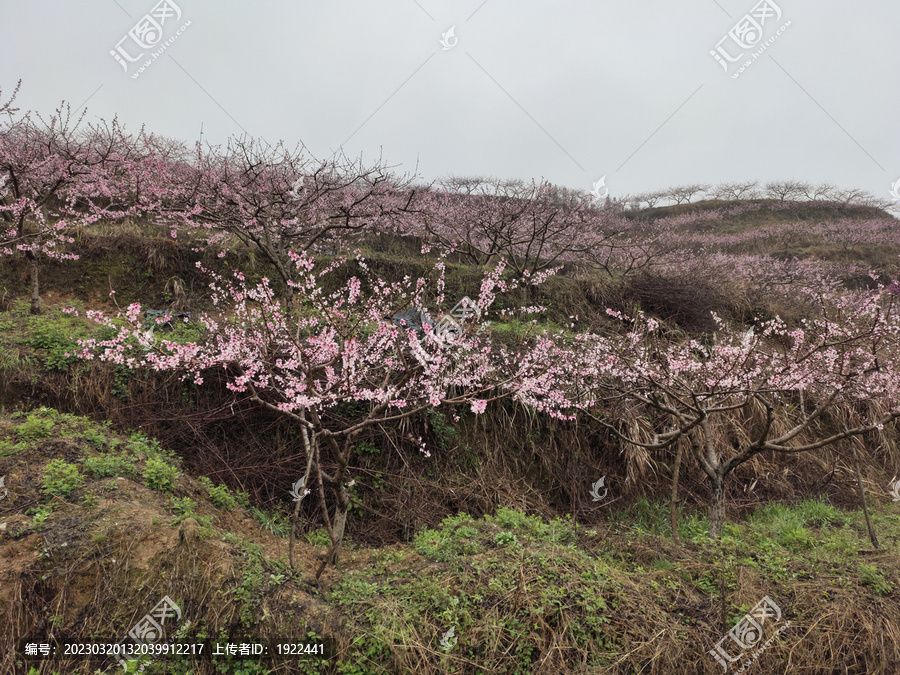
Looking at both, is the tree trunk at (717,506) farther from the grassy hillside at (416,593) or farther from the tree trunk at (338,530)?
the tree trunk at (338,530)

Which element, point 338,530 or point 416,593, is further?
point 338,530

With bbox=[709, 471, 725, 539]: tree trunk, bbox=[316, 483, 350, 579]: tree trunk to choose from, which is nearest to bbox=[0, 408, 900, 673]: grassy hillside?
bbox=[316, 483, 350, 579]: tree trunk

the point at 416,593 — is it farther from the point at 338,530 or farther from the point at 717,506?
the point at 717,506

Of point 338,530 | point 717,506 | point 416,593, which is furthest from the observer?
point 717,506

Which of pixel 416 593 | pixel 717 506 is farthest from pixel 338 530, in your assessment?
pixel 717 506

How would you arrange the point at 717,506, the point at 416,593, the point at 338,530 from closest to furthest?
the point at 416,593, the point at 338,530, the point at 717,506

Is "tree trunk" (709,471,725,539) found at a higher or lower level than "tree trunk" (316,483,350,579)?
Answer: lower

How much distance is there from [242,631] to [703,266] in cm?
1428

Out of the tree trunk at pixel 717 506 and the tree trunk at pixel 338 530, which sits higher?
the tree trunk at pixel 338 530

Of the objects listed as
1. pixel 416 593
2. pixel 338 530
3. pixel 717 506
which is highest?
pixel 338 530

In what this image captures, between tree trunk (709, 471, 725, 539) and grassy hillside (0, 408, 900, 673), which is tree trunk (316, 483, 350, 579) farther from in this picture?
tree trunk (709, 471, 725, 539)

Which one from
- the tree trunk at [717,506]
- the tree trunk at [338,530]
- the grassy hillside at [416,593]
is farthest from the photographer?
the tree trunk at [717,506]

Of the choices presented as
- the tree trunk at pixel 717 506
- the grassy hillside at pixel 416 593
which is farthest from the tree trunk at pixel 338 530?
the tree trunk at pixel 717 506

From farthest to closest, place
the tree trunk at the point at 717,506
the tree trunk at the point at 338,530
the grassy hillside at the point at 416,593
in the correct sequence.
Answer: the tree trunk at the point at 717,506
the tree trunk at the point at 338,530
the grassy hillside at the point at 416,593
